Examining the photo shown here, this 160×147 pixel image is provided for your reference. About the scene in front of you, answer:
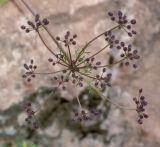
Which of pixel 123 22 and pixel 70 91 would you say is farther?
pixel 70 91

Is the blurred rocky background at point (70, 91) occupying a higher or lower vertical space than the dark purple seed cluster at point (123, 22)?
higher

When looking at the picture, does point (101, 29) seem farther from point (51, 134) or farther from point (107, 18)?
point (51, 134)

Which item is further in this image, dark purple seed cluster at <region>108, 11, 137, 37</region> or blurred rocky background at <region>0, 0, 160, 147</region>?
blurred rocky background at <region>0, 0, 160, 147</region>

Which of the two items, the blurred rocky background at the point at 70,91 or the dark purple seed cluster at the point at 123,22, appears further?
the blurred rocky background at the point at 70,91

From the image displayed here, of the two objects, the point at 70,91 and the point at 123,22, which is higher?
the point at 70,91

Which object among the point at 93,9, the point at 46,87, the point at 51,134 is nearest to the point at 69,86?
the point at 46,87

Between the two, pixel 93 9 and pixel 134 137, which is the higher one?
pixel 93 9

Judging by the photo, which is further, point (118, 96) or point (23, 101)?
point (118, 96)

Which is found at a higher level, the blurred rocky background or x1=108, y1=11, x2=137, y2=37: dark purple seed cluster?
the blurred rocky background
